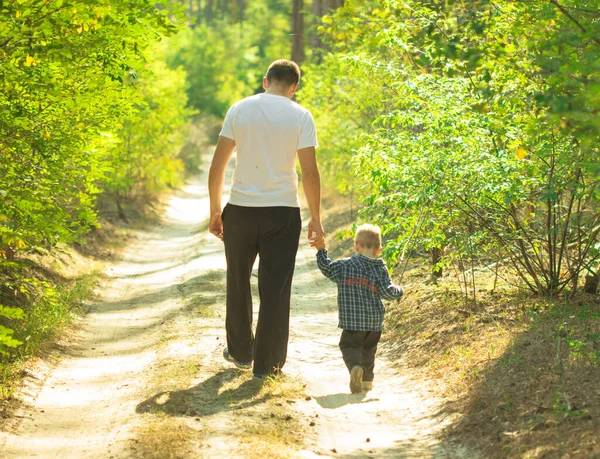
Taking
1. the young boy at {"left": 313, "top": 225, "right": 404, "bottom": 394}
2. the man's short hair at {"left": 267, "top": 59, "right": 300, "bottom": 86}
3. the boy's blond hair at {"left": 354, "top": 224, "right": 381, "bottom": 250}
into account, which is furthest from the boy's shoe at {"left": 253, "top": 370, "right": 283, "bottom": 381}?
the man's short hair at {"left": 267, "top": 59, "right": 300, "bottom": 86}

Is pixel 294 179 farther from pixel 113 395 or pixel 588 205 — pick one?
pixel 588 205

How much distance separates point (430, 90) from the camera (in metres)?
7.87

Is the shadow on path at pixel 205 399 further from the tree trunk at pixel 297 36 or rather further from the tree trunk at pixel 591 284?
the tree trunk at pixel 297 36

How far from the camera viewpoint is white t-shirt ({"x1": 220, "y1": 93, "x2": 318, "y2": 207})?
6.09 meters

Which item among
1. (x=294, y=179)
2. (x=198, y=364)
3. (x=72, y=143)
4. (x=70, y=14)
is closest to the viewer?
(x=70, y=14)

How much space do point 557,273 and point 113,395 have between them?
4.01 meters

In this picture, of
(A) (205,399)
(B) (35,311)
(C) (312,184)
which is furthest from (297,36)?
(A) (205,399)

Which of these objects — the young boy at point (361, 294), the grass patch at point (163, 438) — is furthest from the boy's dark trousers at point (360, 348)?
the grass patch at point (163, 438)

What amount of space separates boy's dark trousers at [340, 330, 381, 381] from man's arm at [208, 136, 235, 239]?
128 cm

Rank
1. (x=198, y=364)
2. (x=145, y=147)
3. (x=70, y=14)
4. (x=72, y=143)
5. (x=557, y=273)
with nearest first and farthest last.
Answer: (x=70, y=14), (x=198, y=364), (x=557, y=273), (x=72, y=143), (x=145, y=147)

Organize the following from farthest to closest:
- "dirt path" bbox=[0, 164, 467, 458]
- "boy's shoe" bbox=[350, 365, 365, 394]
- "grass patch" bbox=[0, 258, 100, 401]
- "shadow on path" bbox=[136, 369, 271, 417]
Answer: "grass patch" bbox=[0, 258, 100, 401] < "boy's shoe" bbox=[350, 365, 365, 394] < "shadow on path" bbox=[136, 369, 271, 417] < "dirt path" bbox=[0, 164, 467, 458]

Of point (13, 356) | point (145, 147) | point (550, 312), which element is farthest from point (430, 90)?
point (145, 147)

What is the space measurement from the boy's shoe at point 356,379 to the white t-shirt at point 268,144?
1328 millimetres

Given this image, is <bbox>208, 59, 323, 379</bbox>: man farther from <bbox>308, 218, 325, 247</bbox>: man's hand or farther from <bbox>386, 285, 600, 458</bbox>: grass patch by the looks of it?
<bbox>386, 285, 600, 458</bbox>: grass patch
